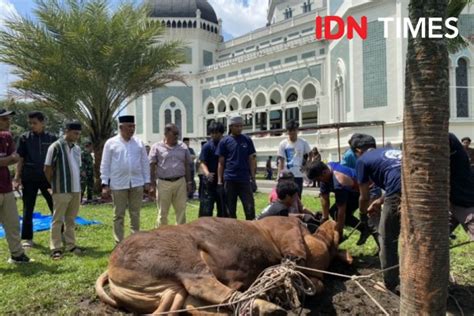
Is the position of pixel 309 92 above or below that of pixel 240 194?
above

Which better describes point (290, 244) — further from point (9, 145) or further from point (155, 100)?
point (155, 100)

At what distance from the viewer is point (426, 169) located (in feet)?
9.37

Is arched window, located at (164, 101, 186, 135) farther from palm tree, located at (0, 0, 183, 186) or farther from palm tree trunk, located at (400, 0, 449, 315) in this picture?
palm tree trunk, located at (400, 0, 449, 315)

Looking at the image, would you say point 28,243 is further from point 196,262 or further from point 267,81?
point 267,81

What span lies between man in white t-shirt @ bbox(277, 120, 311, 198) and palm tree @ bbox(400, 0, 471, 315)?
4.54 metres

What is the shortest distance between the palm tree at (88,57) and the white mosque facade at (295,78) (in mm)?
2534

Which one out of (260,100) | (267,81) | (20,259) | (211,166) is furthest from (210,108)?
(20,259)

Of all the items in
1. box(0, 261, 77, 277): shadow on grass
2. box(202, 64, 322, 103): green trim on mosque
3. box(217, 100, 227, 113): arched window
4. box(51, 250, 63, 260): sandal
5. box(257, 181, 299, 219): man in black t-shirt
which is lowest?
box(0, 261, 77, 277): shadow on grass

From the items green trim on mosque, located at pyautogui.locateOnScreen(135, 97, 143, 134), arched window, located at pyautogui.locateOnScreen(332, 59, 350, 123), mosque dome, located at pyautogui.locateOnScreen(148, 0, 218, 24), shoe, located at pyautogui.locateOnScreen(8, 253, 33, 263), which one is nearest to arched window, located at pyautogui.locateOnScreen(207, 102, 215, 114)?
green trim on mosque, located at pyautogui.locateOnScreen(135, 97, 143, 134)

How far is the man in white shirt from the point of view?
6.22 metres

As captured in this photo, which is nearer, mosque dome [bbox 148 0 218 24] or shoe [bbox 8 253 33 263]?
shoe [bbox 8 253 33 263]

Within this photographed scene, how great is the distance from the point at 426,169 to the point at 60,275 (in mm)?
3918

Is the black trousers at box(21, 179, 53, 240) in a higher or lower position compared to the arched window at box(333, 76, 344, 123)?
lower

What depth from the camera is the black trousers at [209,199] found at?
23.7ft
